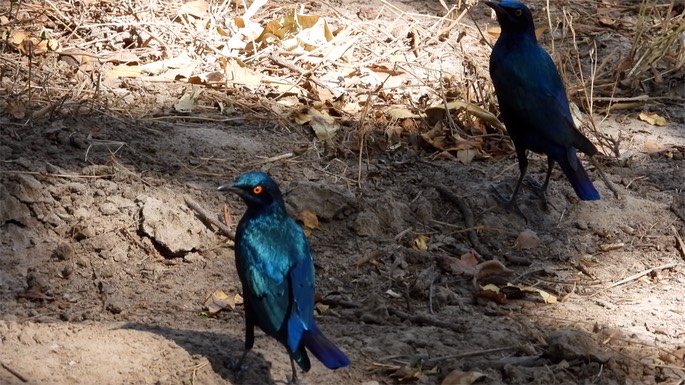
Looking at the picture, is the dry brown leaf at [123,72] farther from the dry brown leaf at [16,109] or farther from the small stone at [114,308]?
the small stone at [114,308]

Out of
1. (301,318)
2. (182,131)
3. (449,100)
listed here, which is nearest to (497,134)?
(449,100)

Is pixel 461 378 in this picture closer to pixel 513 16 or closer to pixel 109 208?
pixel 109 208

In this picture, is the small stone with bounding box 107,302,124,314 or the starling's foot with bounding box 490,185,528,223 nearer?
the small stone with bounding box 107,302,124,314

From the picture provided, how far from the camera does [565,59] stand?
683 cm

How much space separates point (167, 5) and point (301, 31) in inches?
36.2

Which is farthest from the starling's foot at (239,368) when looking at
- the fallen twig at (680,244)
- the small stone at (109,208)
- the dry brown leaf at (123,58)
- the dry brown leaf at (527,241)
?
the dry brown leaf at (123,58)

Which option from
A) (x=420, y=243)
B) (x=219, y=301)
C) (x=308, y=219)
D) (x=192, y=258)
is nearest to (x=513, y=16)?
(x=420, y=243)

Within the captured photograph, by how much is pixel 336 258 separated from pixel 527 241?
3.35ft

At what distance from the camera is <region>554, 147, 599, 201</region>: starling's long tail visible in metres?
5.24

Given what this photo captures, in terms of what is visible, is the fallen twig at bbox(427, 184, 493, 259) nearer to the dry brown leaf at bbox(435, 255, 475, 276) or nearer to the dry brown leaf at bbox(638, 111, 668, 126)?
the dry brown leaf at bbox(435, 255, 475, 276)

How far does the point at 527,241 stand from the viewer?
17.3 ft

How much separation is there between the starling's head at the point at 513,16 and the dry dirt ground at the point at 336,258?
0.82 metres

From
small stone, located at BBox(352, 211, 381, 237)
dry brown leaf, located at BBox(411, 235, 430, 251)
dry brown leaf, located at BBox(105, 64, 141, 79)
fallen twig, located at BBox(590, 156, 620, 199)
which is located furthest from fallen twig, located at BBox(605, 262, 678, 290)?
dry brown leaf, located at BBox(105, 64, 141, 79)

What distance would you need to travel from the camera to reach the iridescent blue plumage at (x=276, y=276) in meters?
3.64
